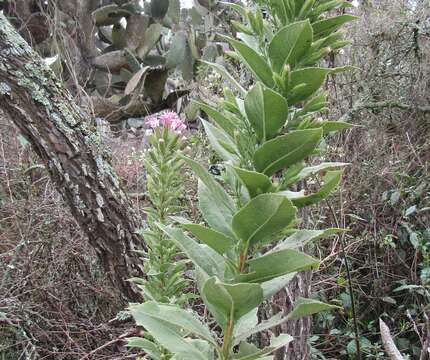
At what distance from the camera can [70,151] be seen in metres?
1.70

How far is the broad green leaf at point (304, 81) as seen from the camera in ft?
2.10

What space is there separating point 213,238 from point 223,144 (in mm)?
140

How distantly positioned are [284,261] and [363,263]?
2.09 metres

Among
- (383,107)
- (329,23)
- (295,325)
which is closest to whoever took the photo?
(329,23)

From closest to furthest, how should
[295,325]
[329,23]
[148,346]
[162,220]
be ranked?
1. [329,23]
2. [148,346]
3. [162,220]
4. [295,325]

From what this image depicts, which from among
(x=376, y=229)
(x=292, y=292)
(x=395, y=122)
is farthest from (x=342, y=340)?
(x=395, y=122)

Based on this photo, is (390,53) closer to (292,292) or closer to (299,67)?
(292,292)

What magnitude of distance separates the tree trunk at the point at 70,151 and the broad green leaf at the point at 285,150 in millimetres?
1183

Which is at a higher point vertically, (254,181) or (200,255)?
→ (254,181)

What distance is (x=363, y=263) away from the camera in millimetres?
2564

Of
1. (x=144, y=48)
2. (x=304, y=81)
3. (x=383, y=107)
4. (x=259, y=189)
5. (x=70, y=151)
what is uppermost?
(x=304, y=81)

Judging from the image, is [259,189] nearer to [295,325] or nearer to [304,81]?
[304,81]

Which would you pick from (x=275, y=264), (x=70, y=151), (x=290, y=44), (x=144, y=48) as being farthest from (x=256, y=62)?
(x=144, y=48)

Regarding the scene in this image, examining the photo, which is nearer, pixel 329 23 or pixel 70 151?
pixel 329 23
